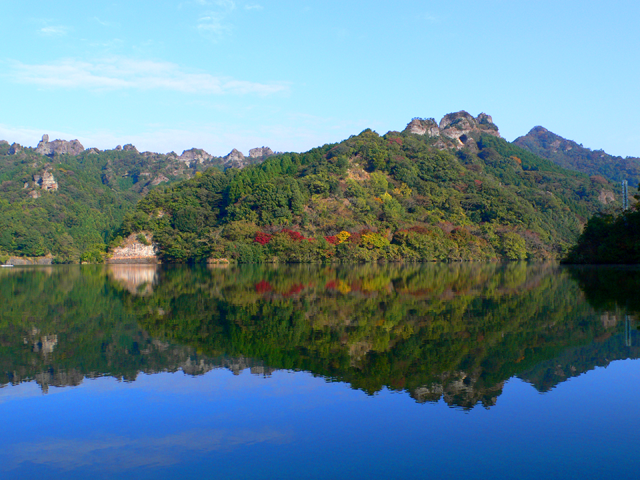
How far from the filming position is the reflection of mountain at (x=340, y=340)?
7.74 metres

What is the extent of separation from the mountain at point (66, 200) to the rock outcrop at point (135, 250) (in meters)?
3.27

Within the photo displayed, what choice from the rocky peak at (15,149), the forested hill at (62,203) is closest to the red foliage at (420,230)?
the forested hill at (62,203)

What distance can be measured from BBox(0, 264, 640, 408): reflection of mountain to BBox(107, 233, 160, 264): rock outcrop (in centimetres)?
5941

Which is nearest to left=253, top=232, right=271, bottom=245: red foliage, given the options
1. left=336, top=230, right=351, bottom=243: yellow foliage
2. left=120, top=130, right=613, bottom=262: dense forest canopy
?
left=120, top=130, right=613, bottom=262: dense forest canopy

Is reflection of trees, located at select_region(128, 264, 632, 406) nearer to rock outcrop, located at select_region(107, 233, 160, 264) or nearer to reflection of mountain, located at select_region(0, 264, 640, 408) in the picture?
reflection of mountain, located at select_region(0, 264, 640, 408)

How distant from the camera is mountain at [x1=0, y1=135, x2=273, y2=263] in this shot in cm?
8344

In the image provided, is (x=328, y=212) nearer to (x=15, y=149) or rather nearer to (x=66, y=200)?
(x=66, y=200)

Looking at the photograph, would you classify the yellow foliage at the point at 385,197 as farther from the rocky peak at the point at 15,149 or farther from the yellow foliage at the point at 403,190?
the rocky peak at the point at 15,149

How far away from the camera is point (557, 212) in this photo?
328ft

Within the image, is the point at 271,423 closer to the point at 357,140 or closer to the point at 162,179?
the point at 357,140

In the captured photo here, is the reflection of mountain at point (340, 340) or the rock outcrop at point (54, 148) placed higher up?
the rock outcrop at point (54, 148)

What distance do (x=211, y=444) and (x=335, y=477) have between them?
1.40m

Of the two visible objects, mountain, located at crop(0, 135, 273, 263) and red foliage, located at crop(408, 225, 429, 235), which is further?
mountain, located at crop(0, 135, 273, 263)

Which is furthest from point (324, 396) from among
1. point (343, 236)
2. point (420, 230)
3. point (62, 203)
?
point (62, 203)
